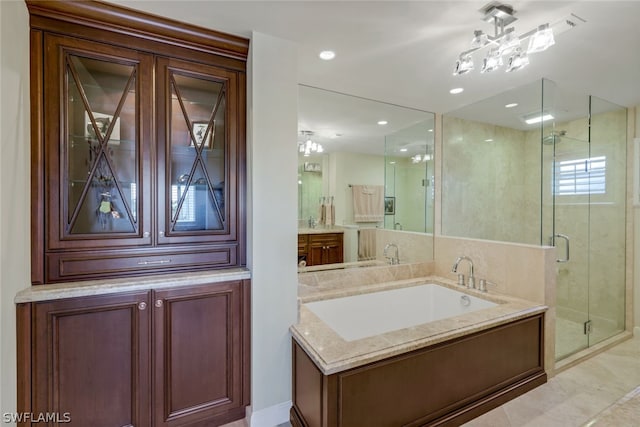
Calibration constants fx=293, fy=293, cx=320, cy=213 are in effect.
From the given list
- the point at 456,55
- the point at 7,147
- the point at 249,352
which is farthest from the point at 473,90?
the point at 7,147

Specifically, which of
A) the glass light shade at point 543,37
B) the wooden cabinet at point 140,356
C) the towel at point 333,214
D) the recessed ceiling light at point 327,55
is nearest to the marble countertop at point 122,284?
the wooden cabinet at point 140,356

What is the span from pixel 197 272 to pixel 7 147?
1.04 m

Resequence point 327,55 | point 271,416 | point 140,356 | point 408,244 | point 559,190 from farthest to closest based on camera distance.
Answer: point 408,244
point 559,190
point 327,55
point 271,416
point 140,356

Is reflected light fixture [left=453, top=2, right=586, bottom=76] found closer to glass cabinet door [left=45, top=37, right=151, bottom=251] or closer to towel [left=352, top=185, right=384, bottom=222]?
towel [left=352, top=185, right=384, bottom=222]

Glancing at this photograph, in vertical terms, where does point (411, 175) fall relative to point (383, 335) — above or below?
above

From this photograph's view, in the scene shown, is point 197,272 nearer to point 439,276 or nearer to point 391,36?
point 391,36

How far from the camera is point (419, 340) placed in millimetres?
1739

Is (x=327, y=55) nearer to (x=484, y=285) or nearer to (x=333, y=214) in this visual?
(x=333, y=214)

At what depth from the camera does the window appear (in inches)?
122

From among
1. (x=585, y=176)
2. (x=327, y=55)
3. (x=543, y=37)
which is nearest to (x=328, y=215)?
(x=327, y=55)

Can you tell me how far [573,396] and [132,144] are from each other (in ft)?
11.4

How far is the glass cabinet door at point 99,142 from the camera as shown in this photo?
1.58 metres

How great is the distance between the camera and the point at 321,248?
2.67 metres

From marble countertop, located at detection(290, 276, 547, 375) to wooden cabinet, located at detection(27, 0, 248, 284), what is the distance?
693 millimetres
